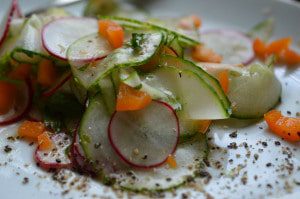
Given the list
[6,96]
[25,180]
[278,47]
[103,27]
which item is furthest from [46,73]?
[278,47]

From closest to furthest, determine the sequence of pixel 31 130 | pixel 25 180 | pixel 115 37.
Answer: pixel 25 180
pixel 31 130
pixel 115 37

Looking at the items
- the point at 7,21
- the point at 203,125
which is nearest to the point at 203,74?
the point at 203,125

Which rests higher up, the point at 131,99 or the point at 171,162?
the point at 131,99

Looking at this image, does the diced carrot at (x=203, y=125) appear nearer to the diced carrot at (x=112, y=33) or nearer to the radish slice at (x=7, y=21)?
the diced carrot at (x=112, y=33)

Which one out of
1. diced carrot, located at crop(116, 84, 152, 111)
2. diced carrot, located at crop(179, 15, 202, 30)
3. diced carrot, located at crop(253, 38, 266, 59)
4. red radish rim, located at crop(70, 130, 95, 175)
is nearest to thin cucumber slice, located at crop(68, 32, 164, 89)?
diced carrot, located at crop(116, 84, 152, 111)

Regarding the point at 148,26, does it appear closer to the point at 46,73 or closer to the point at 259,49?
the point at 46,73

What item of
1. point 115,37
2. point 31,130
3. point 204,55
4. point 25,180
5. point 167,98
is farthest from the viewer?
point 204,55

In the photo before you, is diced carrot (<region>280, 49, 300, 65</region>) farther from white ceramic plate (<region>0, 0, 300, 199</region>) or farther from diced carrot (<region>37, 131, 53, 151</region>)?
diced carrot (<region>37, 131, 53, 151</region>)

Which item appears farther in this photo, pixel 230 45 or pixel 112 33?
pixel 230 45

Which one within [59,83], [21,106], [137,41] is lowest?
[21,106]
